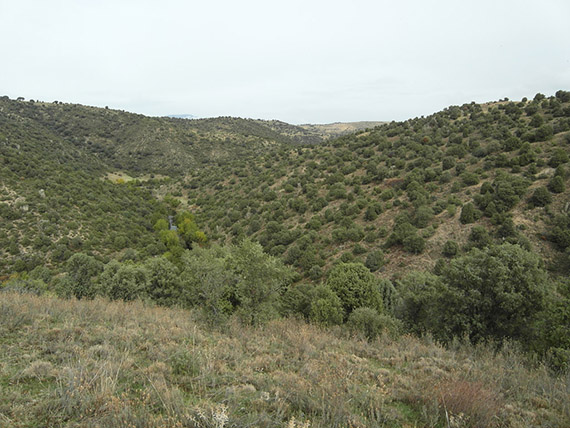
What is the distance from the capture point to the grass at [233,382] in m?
3.13

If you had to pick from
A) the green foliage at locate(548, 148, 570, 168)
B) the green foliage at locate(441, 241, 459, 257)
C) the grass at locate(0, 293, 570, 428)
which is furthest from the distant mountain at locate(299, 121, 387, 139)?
the grass at locate(0, 293, 570, 428)

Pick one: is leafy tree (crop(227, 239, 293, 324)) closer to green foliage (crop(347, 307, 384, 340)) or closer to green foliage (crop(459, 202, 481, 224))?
green foliage (crop(347, 307, 384, 340))

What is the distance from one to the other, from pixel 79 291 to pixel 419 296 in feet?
70.9

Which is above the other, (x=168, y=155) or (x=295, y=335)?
(x=168, y=155)

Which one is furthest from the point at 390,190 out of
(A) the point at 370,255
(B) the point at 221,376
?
(B) the point at 221,376

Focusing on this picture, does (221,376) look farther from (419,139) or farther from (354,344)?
(419,139)

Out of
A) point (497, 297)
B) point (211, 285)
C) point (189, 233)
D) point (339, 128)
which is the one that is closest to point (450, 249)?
point (497, 297)

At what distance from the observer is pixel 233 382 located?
4.27m

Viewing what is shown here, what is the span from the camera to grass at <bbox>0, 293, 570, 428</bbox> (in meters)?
3.13

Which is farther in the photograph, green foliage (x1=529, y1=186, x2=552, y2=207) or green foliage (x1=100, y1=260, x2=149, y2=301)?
green foliage (x1=529, y1=186, x2=552, y2=207)

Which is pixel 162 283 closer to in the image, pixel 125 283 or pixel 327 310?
pixel 125 283

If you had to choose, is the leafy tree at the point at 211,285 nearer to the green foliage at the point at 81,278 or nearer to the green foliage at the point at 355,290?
the green foliage at the point at 355,290

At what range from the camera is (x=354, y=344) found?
7.02m

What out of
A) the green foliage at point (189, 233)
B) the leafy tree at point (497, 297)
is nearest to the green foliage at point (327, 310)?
the leafy tree at point (497, 297)
